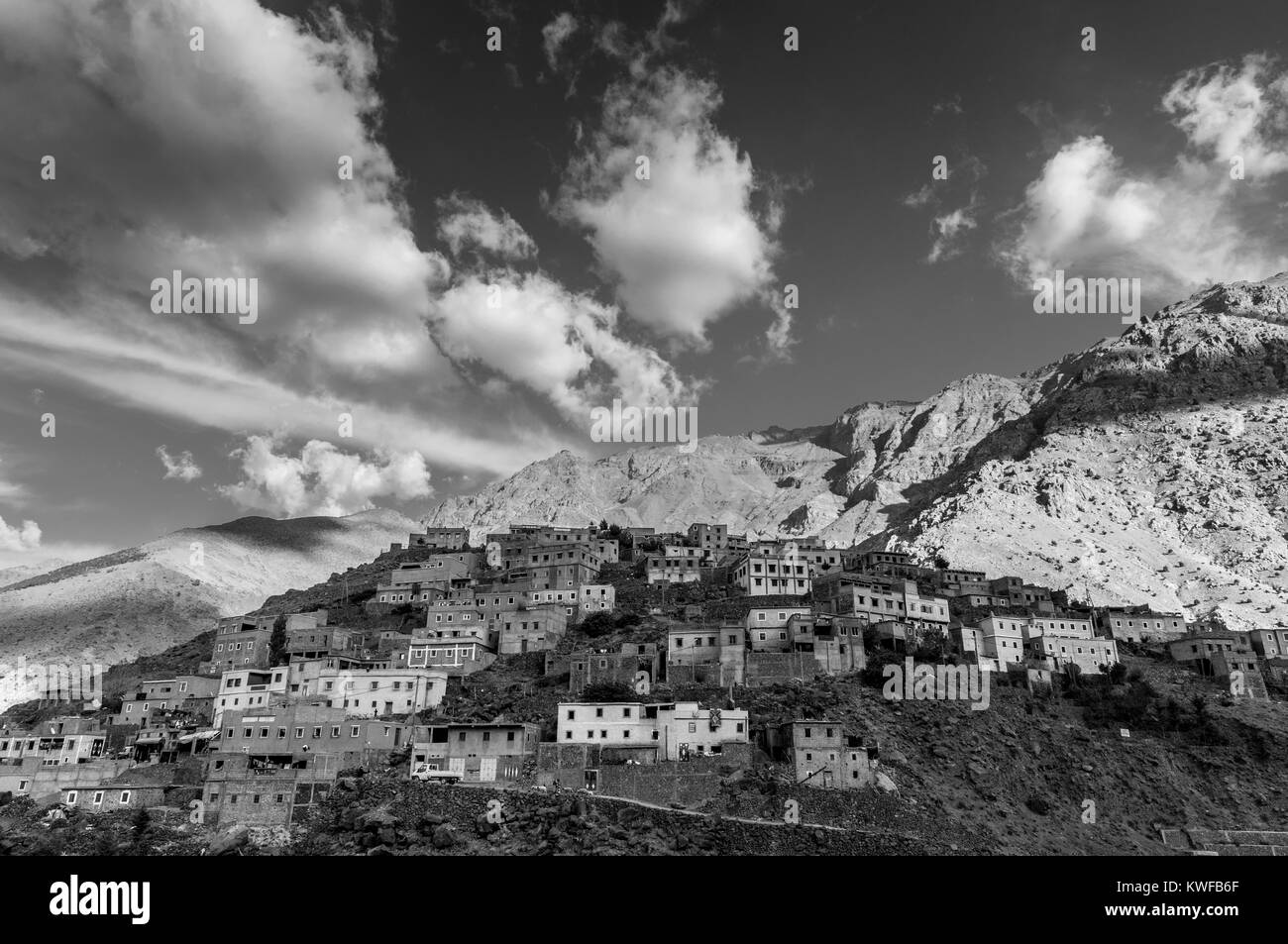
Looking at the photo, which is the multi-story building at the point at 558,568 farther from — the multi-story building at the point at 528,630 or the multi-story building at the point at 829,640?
the multi-story building at the point at 829,640

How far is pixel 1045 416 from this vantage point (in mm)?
172125

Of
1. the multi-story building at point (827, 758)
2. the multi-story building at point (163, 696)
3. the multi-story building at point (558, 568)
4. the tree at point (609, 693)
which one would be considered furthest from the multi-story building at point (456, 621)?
the multi-story building at point (827, 758)

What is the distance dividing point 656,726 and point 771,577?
28312mm

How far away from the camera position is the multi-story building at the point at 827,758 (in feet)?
162

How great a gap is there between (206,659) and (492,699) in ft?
107

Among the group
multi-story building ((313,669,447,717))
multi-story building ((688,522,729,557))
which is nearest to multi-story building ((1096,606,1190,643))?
multi-story building ((688,522,729,557))

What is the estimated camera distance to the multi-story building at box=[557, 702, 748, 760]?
52188 mm

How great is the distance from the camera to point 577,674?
61219 millimetres

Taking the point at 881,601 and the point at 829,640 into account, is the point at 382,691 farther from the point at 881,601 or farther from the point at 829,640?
the point at 881,601

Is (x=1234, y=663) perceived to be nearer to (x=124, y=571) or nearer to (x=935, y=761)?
(x=935, y=761)

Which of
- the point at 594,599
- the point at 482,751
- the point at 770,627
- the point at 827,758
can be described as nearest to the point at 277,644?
the point at 594,599

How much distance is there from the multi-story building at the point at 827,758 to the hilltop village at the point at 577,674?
0.10 m

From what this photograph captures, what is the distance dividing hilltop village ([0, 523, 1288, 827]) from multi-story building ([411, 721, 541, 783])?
10 centimetres
